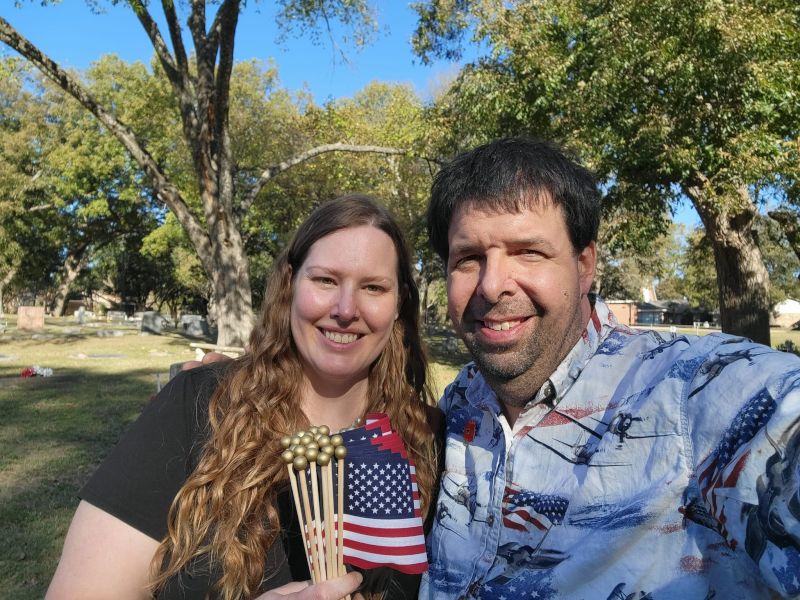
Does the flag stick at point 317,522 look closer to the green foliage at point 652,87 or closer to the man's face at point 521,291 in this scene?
the man's face at point 521,291

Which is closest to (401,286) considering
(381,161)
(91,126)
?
(381,161)

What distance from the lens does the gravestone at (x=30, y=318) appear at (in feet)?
93.3

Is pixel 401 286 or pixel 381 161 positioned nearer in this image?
pixel 401 286

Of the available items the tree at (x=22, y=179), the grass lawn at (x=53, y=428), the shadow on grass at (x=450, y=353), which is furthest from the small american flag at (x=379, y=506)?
the tree at (x=22, y=179)

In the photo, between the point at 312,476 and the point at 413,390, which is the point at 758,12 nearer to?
the point at 413,390

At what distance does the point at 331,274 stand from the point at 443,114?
13.5 metres

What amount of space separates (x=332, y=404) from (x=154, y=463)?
2.30 ft

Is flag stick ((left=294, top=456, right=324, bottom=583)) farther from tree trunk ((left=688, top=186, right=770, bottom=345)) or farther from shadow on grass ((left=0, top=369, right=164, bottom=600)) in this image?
tree trunk ((left=688, top=186, right=770, bottom=345))

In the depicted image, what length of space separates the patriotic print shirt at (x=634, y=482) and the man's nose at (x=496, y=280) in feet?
1.01

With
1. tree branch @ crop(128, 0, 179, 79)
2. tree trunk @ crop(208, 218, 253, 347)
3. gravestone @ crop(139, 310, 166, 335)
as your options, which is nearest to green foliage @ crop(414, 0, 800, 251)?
tree trunk @ crop(208, 218, 253, 347)

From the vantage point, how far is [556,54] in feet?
37.4

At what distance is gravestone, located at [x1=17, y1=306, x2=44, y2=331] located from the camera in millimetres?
28438

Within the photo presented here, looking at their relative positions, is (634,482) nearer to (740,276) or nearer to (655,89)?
(655,89)

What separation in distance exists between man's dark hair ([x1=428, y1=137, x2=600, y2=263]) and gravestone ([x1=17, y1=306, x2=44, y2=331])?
30.8m
